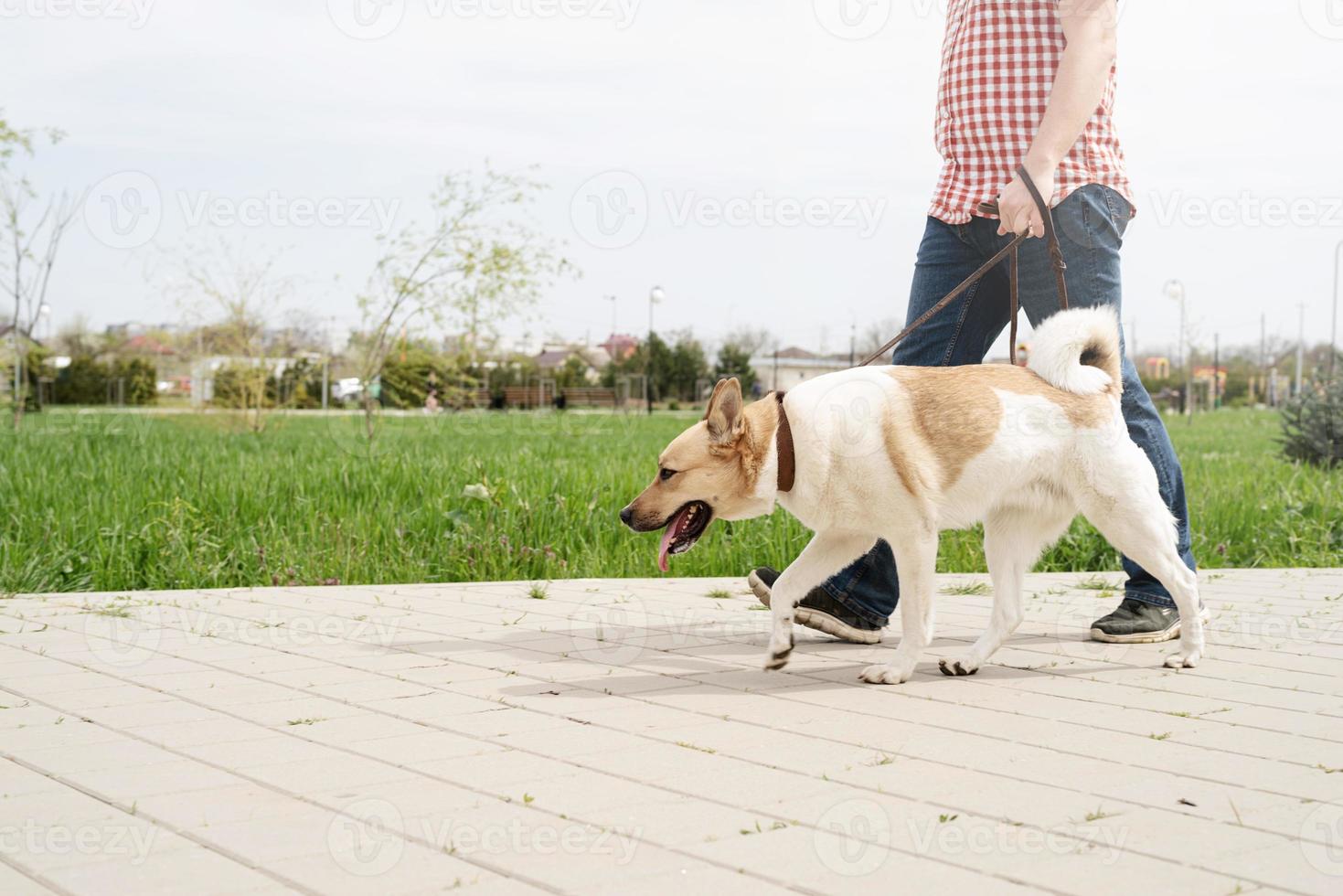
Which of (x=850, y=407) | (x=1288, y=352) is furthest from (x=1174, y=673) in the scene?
(x=1288, y=352)

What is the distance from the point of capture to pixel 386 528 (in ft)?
24.9

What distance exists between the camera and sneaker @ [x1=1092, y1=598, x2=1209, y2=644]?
16.8 ft

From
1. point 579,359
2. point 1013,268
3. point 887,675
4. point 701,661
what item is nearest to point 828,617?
point 701,661

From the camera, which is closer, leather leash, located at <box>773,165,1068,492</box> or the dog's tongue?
leather leash, located at <box>773,165,1068,492</box>

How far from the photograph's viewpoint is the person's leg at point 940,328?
5.22 meters

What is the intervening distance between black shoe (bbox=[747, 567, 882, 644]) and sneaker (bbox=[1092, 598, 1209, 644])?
0.92 metres

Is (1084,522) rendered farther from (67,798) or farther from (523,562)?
(67,798)

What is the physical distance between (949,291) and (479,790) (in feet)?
10.3

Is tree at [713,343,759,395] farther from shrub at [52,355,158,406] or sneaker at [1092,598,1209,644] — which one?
sneaker at [1092,598,1209,644]

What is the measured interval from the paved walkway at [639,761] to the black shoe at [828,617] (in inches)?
5.0

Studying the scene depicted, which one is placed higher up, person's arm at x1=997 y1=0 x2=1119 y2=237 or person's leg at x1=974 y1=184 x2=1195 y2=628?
person's arm at x1=997 y1=0 x2=1119 y2=237

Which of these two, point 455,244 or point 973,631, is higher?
point 455,244

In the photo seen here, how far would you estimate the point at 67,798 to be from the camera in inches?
116

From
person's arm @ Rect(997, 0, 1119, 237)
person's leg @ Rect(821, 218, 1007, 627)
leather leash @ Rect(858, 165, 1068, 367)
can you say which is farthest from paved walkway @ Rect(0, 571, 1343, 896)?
person's arm @ Rect(997, 0, 1119, 237)
